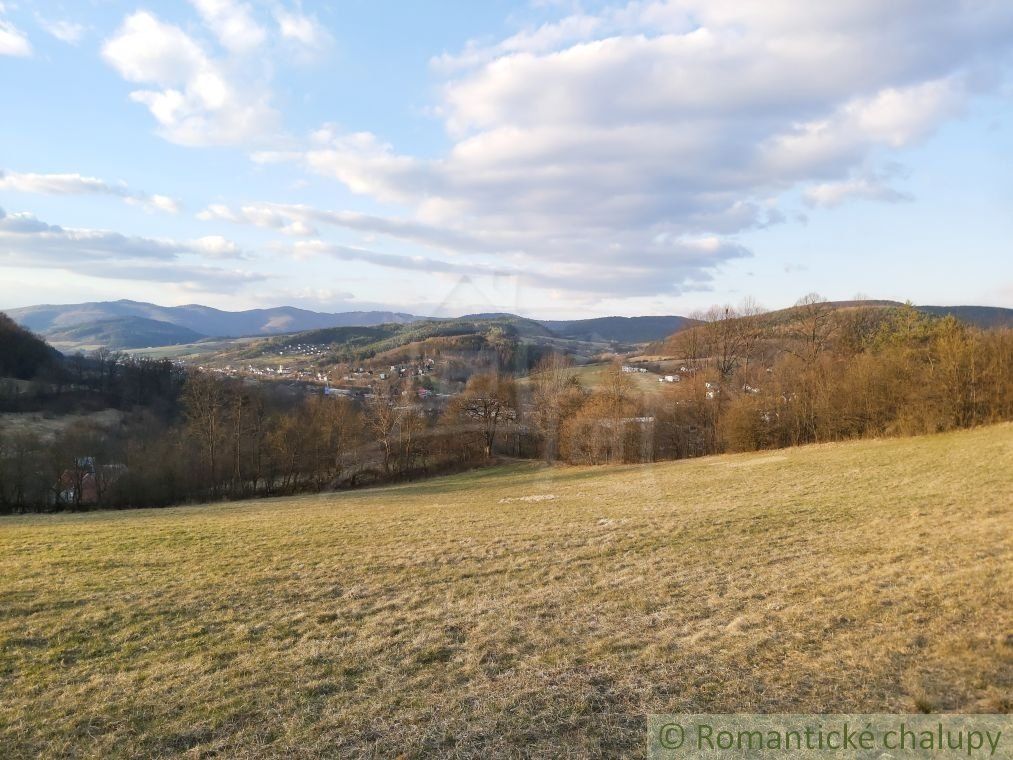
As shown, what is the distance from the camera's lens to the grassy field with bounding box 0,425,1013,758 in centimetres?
571

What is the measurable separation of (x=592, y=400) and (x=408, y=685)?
42321 millimetres

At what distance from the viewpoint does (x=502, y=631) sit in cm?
814

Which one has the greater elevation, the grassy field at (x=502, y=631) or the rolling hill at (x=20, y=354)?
the rolling hill at (x=20, y=354)


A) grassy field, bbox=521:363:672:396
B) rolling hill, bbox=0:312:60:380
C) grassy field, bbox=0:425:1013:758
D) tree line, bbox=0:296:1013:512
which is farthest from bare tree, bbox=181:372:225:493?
rolling hill, bbox=0:312:60:380

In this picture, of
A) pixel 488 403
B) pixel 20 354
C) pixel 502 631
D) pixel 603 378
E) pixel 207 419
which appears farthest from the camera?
pixel 20 354

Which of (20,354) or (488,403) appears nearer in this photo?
(488,403)

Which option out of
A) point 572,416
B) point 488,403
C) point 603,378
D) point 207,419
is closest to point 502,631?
point 572,416

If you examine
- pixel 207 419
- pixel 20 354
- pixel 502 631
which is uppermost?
pixel 20 354

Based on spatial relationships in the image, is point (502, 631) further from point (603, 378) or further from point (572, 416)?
point (603, 378)

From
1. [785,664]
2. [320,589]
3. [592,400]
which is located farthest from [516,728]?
[592,400]

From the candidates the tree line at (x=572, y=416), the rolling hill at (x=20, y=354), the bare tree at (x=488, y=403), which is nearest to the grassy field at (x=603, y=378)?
the tree line at (x=572, y=416)

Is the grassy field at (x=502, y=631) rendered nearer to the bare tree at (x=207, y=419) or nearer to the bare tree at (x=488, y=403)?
the bare tree at (x=207, y=419)

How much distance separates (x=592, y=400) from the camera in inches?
1889

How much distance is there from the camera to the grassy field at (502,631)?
571 cm
